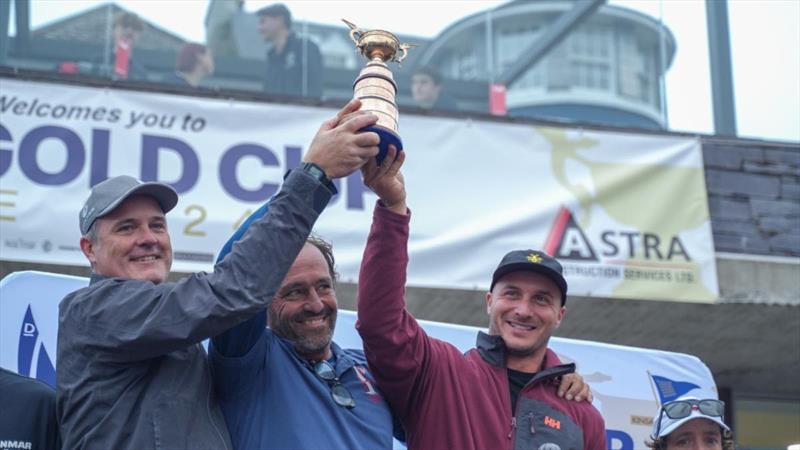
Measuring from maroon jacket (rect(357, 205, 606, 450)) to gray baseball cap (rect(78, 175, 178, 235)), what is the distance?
58 centimetres

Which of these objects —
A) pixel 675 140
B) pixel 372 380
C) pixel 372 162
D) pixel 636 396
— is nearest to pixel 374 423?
pixel 372 380

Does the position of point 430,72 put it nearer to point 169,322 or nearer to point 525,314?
point 525,314

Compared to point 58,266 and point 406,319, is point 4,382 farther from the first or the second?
point 58,266

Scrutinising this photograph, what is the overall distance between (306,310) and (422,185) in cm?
385

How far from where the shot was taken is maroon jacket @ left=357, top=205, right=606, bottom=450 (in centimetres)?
303

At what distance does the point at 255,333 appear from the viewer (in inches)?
107

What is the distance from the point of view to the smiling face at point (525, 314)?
3.43 meters

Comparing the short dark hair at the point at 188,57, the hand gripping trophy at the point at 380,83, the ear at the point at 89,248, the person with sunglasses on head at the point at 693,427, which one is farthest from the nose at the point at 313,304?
the short dark hair at the point at 188,57

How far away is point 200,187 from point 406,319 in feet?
11.5

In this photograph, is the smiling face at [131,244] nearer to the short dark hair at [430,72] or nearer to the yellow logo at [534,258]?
the yellow logo at [534,258]

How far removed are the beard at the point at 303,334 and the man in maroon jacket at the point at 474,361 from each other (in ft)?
0.39

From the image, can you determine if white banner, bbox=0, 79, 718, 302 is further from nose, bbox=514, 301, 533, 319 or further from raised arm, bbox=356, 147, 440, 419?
raised arm, bbox=356, 147, 440, 419

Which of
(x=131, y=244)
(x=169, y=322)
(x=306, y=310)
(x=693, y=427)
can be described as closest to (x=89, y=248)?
(x=131, y=244)

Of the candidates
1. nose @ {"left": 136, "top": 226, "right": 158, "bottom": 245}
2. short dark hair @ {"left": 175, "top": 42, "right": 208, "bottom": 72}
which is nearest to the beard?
nose @ {"left": 136, "top": 226, "right": 158, "bottom": 245}
